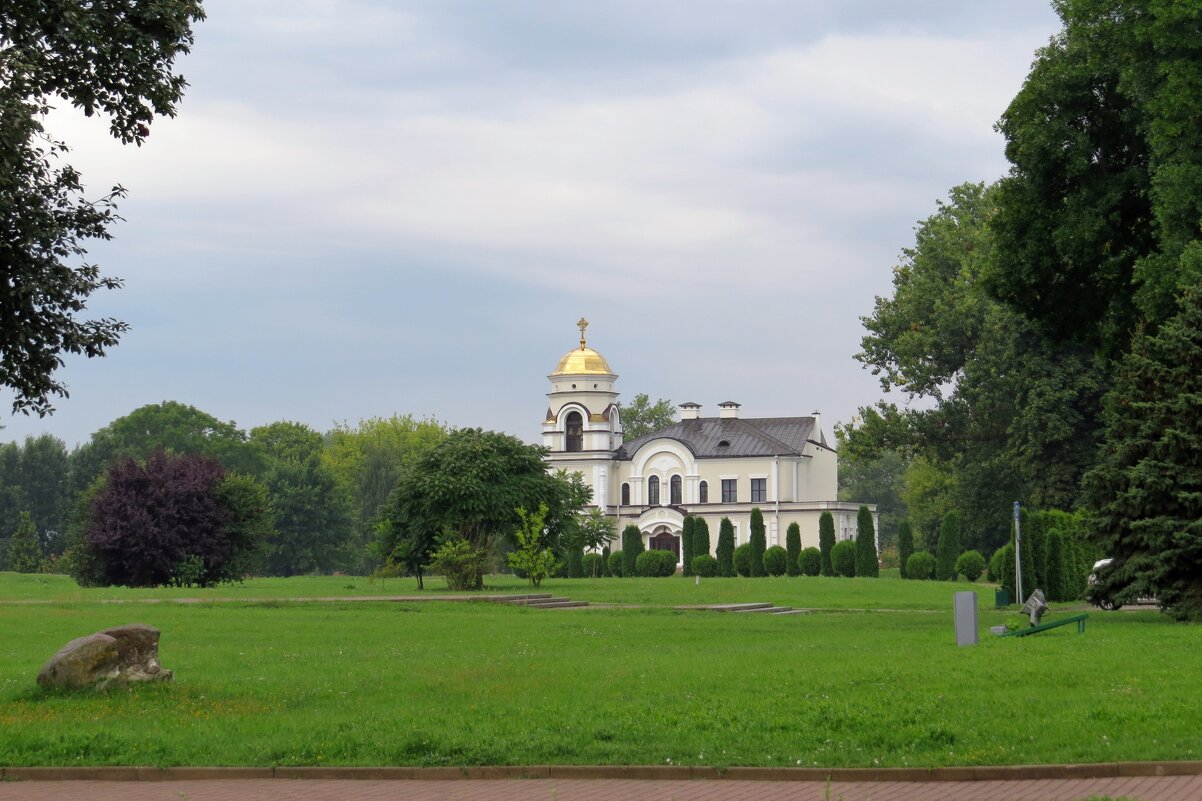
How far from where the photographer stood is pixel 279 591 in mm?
49656

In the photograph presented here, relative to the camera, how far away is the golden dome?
9438cm

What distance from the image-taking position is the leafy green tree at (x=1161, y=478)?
27844 millimetres

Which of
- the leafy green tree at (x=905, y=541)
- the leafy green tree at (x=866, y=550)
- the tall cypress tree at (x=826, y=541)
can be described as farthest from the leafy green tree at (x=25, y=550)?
the leafy green tree at (x=905, y=541)

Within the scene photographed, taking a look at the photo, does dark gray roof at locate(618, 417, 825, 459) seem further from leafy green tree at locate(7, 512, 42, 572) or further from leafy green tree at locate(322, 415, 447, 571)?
leafy green tree at locate(7, 512, 42, 572)

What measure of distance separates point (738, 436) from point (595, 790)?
83.0 m

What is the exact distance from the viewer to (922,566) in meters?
66.1

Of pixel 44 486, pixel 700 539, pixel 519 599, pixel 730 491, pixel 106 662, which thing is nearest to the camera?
pixel 106 662

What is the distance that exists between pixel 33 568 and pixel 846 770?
85.9m

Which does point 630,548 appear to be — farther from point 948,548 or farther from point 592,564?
point 948,548

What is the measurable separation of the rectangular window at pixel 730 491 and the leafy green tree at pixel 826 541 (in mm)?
17502

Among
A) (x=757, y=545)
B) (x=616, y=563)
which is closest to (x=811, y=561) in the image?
(x=757, y=545)

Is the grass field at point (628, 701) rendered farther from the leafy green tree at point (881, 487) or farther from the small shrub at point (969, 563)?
the leafy green tree at point (881, 487)

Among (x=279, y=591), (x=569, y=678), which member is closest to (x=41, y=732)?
(x=569, y=678)

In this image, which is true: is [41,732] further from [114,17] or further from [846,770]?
[114,17]
